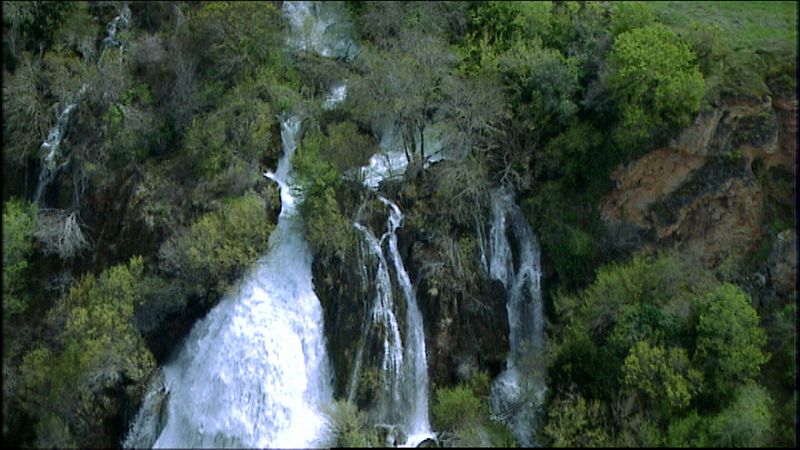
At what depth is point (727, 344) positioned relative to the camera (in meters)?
21.4

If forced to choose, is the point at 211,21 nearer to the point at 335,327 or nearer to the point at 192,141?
the point at 192,141

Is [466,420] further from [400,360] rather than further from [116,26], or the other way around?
[116,26]

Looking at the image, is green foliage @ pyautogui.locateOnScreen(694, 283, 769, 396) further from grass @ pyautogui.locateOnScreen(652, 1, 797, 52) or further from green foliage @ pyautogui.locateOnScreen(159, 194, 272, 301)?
green foliage @ pyautogui.locateOnScreen(159, 194, 272, 301)

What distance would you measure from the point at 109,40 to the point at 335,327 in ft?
46.0

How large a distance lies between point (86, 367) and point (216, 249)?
4561 mm

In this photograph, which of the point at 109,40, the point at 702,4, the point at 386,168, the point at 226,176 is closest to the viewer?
the point at 226,176

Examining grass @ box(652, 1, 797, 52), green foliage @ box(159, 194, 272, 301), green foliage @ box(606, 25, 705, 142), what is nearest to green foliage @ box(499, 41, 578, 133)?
green foliage @ box(606, 25, 705, 142)

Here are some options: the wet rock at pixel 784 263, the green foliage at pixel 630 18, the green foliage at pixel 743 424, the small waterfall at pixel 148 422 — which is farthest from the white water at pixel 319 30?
the green foliage at pixel 743 424

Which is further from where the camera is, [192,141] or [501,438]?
[192,141]

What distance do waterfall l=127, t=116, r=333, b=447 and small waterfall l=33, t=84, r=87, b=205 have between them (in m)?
7.15

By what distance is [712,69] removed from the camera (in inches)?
1005

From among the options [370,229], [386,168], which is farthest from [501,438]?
[386,168]

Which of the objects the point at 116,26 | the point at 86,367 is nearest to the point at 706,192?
the point at 86,367

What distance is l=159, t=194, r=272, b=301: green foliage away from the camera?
21812 mm
